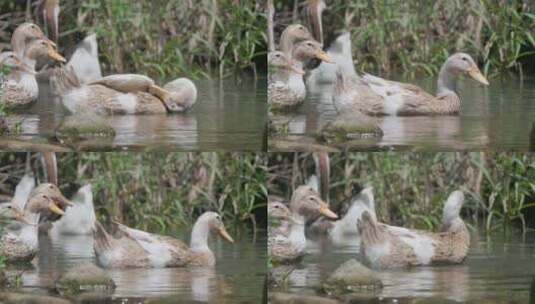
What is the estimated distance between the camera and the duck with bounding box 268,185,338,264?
16.2 ft

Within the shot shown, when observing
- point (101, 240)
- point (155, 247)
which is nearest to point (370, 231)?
point (155, 247)

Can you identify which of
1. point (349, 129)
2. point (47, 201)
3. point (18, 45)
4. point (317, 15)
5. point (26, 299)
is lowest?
point (26, 299)

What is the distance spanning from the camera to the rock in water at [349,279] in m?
4.90

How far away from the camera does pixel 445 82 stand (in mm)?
4980

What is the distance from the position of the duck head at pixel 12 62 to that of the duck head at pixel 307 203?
139 cm

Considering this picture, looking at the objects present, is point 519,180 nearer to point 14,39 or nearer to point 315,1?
point 315,1

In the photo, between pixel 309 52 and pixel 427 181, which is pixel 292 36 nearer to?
pixel 309 52

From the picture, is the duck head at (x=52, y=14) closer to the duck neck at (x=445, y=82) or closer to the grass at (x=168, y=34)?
the grass at (x=168, y=34)

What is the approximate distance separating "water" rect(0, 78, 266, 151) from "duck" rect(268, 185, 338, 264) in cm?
29

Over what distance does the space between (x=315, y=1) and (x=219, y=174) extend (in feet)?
2.90

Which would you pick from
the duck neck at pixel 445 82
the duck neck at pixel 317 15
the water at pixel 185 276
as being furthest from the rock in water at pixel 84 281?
the duck neck at pixel 445 82

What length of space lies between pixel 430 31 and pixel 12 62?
192 cm

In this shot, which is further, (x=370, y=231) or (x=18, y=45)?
(x=18, y=45)

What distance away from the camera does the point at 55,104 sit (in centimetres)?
508
